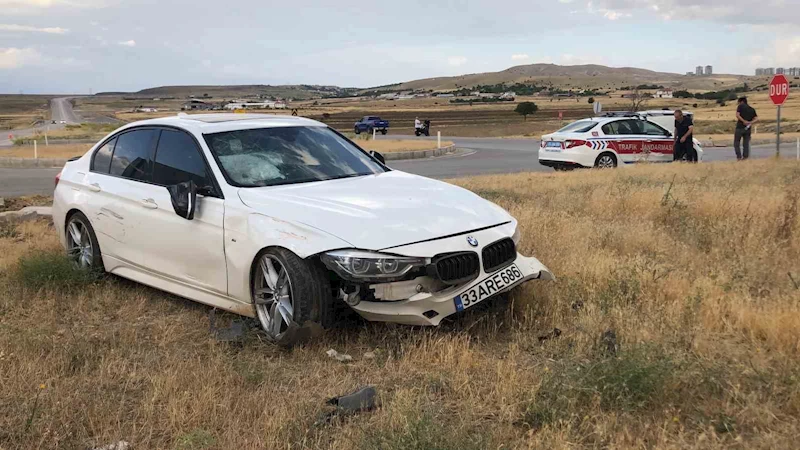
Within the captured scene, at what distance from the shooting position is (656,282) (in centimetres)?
534

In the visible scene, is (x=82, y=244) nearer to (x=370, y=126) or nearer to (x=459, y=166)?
(x=459, y=166)

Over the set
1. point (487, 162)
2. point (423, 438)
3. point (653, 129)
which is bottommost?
point (423, 438)

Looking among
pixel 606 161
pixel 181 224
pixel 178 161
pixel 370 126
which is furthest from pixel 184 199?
pixel 370 126

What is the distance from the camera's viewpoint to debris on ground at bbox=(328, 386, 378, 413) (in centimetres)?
356

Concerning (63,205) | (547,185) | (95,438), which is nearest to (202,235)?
(95,438)

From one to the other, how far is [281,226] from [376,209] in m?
0.63

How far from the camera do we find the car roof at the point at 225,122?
552 cm

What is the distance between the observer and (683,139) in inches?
655

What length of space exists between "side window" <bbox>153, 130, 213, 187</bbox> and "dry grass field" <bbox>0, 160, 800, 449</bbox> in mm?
1053

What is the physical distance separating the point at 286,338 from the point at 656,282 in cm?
292

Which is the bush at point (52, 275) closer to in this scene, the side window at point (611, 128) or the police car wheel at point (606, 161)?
the police car wheel at point (606, 161)

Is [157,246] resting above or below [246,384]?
above

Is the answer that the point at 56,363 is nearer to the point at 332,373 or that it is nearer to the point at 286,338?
the point at 286,338

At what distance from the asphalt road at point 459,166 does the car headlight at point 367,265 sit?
487 inches
